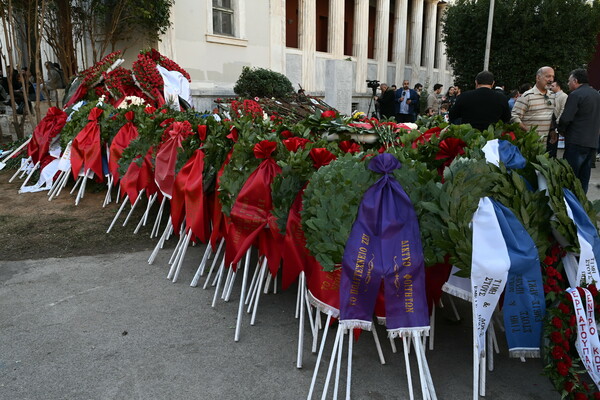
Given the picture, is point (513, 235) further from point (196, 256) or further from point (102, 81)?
point (102, 81)

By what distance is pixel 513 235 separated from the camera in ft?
8.14

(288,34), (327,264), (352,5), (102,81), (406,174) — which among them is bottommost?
(327,264)

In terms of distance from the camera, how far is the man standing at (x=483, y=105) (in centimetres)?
568

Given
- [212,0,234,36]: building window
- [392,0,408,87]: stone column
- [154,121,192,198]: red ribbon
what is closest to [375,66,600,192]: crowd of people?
[154,121,192,198]: red ribbon

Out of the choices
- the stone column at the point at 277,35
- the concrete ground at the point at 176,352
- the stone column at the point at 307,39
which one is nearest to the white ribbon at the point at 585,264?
the concrete ground at the point at 176,352

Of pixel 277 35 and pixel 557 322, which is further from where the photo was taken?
pixel 277 35

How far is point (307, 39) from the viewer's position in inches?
701

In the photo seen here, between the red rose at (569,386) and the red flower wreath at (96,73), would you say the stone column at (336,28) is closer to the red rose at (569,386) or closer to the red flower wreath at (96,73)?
the red flower wreath at (96,73)

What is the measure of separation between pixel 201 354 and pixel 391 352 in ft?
3.91

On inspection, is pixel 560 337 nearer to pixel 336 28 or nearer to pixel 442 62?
pixel 336 28

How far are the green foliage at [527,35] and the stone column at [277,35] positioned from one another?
907cm

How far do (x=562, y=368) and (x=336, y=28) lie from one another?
1846 centimetres

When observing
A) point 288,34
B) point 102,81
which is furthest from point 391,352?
point 288,34

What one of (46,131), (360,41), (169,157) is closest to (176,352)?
(169,157)
